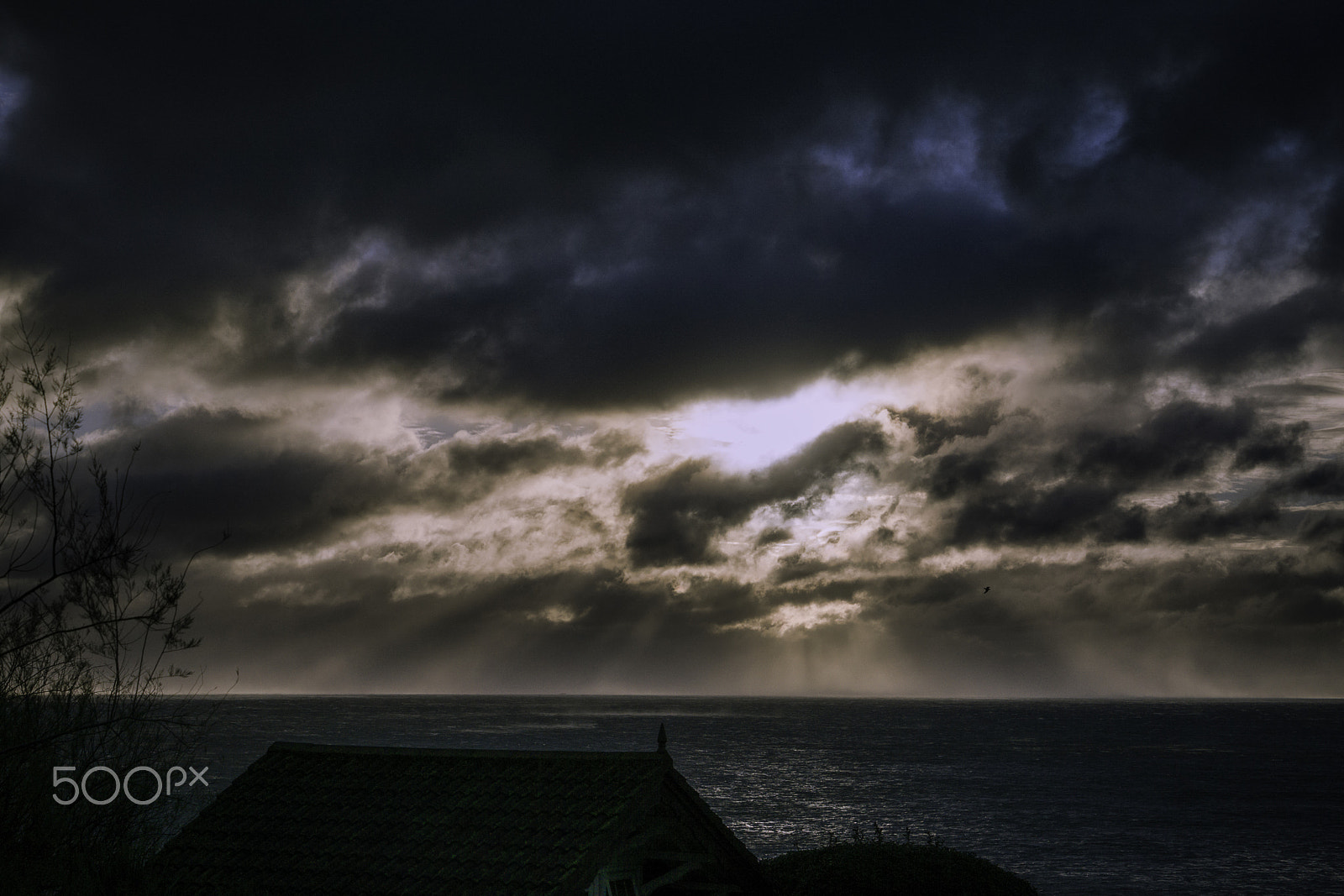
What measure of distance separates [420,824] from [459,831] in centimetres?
82

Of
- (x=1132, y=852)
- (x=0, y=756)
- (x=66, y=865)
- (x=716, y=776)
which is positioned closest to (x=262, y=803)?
(x=66, y=865)

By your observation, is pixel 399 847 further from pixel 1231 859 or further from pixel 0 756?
pixel 1231 859

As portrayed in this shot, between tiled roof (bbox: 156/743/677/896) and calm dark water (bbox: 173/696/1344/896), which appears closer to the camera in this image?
tiled roof (bbox: 156/743/677/896)

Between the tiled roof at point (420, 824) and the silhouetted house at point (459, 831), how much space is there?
2cm

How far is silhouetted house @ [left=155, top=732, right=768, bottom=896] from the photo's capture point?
1377 centimetres

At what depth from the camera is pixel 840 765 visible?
118312mm

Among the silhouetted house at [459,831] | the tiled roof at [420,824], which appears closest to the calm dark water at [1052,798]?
the silhouetted house at [459,831]

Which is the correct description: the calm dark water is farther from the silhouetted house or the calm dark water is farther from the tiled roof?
the tiled roof

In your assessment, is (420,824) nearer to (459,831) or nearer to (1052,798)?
(459,831)

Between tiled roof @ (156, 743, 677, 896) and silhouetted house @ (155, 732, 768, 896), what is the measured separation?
0.02 metres

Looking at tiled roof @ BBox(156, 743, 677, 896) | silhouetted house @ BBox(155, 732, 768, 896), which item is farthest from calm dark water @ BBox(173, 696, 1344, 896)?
tiled roof @ BBox(156, 743, 677, 896)

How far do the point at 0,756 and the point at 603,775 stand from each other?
842 centimetres

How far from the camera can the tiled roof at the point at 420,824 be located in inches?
539

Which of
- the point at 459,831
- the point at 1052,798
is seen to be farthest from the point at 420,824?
the point at 1052,798
